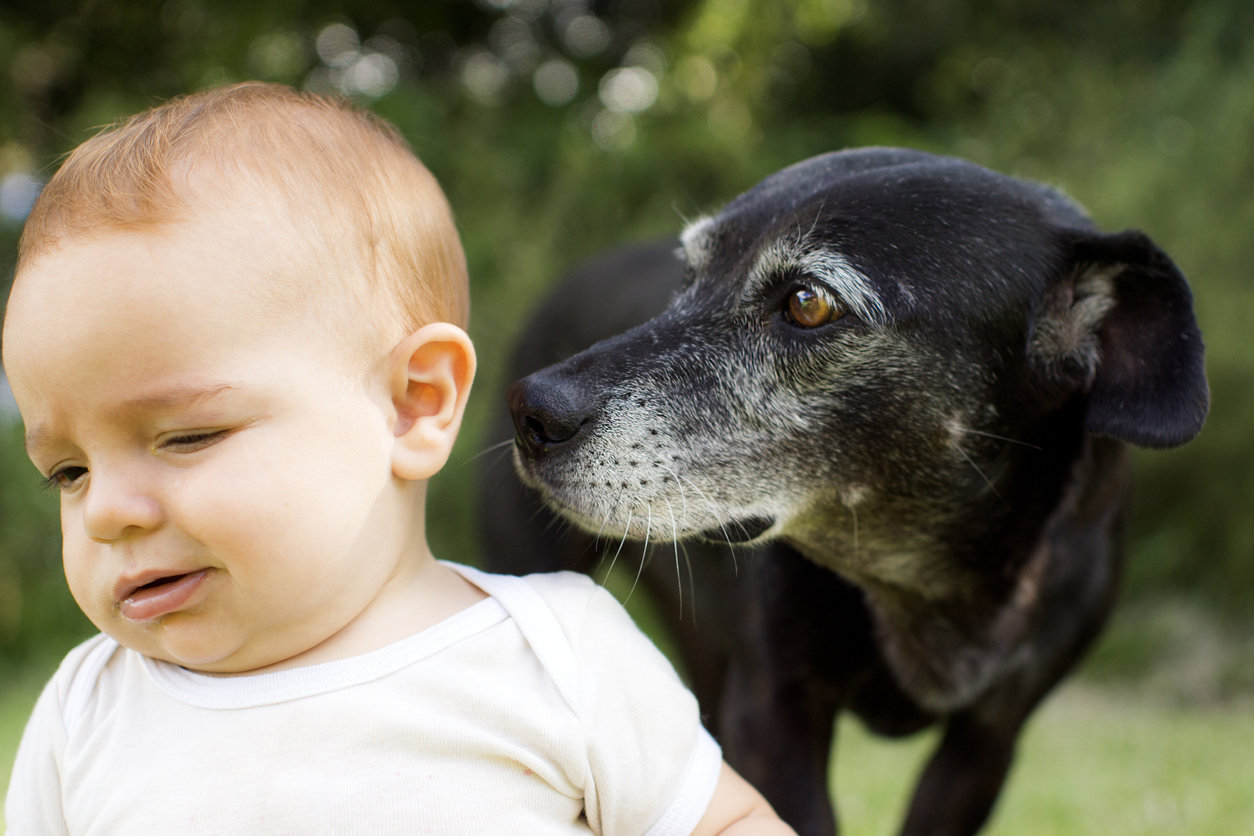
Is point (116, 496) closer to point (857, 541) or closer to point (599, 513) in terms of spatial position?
point (599, 513)

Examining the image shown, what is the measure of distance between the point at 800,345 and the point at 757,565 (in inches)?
25.3

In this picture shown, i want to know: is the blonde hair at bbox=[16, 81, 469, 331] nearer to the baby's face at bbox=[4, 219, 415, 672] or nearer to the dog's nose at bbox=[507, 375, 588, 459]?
the baby's face at bbox=[4, 219, 415, 672]

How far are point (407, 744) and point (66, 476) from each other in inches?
24.5

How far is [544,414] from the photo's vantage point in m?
2.04

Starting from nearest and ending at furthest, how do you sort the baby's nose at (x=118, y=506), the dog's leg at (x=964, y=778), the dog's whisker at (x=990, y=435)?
the baby's nose at (x=118, y=506), the dog's whisker at (x=990, y=435), the dog's leg at (x=964, y=778)

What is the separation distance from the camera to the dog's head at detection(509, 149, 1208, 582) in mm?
2139

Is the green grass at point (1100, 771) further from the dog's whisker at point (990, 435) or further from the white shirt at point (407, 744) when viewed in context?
the white shirt at point (407, 744)

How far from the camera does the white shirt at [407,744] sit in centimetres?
147

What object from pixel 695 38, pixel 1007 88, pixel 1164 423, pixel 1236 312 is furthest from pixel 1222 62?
pixel 1164 423

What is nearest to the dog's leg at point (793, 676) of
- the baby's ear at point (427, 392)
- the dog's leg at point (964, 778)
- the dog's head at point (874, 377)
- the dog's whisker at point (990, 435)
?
the dog's head at point (874, 377)

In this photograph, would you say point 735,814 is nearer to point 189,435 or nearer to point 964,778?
point 189,435

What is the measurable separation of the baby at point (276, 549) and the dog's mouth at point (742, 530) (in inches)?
21.6

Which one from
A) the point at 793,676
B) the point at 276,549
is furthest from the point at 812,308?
the point at 276,549

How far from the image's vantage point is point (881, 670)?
2584mm
